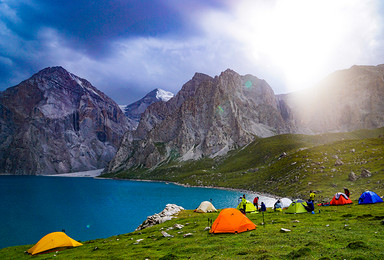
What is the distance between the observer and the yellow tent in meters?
30.9

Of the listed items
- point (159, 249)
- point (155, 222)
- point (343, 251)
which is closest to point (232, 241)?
point (159, 249)

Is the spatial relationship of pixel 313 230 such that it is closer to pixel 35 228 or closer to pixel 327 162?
pixel 35 228

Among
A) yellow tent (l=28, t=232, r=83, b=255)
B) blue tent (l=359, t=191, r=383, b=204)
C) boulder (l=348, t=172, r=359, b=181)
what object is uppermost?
blue tent (l=359, t=191, r=383, b=204)

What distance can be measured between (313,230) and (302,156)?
374 feet

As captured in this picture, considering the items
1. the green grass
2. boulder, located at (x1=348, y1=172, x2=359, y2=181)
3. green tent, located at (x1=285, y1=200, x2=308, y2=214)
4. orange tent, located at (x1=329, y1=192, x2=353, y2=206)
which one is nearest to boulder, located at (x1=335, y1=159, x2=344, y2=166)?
boulder, located at (x1=348, y1=172, x2=359, y2=181)

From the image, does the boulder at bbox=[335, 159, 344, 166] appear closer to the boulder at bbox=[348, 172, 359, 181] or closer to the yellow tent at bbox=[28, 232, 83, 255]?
the boulder at bbox=[348, 172, 359, 181]

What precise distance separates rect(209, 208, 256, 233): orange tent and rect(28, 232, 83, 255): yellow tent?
20856 mm

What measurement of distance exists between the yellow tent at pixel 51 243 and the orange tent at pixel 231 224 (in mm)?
20856

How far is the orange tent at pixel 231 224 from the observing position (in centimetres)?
2642

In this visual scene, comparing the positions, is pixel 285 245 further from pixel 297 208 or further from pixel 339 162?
pixel 339 162

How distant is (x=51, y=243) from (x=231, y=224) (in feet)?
79.7

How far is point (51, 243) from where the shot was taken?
3152cm

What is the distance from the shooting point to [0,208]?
9169 cm

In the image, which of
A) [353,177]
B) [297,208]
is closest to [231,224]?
[297,208]
